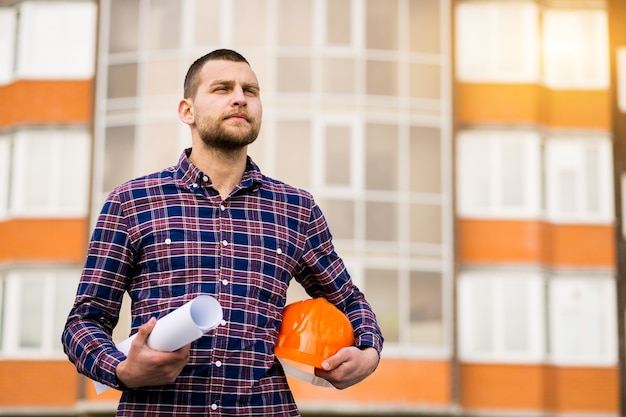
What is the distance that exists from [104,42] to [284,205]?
17062 millimetres

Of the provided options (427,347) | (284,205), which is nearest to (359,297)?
(284,205)

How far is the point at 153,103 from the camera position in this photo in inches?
738

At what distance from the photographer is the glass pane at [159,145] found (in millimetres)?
18531

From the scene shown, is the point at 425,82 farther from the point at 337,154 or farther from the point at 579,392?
the point at 579,392

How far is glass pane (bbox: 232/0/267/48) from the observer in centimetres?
1864

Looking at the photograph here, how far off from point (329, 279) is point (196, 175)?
511mm

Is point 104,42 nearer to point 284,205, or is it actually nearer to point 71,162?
point 71,162

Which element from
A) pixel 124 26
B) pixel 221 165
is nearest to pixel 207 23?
pixel 124 26

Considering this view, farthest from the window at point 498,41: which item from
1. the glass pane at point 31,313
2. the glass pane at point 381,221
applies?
the glass pane at point 31,313

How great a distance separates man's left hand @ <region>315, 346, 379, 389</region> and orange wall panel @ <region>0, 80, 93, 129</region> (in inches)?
683

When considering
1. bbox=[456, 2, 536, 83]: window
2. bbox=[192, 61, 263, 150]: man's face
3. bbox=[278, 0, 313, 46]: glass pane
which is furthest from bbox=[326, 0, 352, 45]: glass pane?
bbox=[192, 61, 263, 150]: man's face

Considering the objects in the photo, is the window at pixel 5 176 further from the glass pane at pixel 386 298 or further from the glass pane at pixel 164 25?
the glass pane at pixel 386 298

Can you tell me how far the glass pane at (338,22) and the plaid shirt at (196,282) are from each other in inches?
629

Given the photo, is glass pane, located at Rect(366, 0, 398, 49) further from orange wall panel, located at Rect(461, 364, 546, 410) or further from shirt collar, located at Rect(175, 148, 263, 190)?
shirt collar, located at Rect(175, 148, 263, 190)
